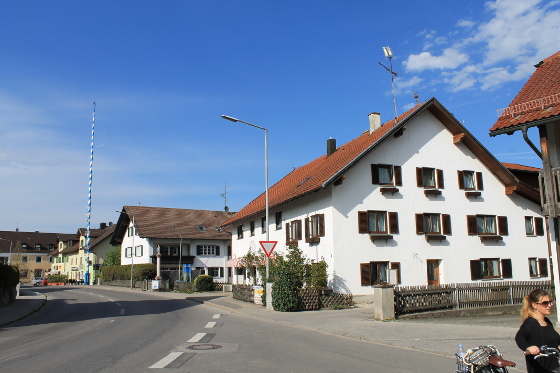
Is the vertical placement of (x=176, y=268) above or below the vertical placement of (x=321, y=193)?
below

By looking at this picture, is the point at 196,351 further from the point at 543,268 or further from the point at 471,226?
the point at 543,268

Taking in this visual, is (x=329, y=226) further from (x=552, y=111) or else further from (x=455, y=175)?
(x=552, y=111)

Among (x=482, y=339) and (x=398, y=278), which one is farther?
(x=398, y=278)

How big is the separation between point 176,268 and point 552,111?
47973 millimetres

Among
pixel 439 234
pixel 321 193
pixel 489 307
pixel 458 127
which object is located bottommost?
pixel 489 307

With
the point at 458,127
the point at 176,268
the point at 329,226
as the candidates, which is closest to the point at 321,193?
the point at 329,226

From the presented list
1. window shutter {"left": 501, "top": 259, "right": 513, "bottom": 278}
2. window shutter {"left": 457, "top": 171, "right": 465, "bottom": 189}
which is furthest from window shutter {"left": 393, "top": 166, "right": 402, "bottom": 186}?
window shutter {"left": 501, "top": 259, "right": 513, "bottom": 278}

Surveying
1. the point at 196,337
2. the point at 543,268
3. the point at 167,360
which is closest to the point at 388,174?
the point at 543,268

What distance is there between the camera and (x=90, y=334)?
565 inches

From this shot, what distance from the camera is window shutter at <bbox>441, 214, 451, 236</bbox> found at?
28000 mm

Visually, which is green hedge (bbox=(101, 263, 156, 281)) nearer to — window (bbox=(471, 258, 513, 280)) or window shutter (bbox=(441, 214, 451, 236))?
window shutter (bbox=(441, 214, 451, 236))

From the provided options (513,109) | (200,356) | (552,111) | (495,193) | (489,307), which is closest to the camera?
(200,356)

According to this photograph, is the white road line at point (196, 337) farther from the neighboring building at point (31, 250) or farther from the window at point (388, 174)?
the neighboring building at point (31, 250)

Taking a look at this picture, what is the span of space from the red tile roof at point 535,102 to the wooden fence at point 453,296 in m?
7.00
